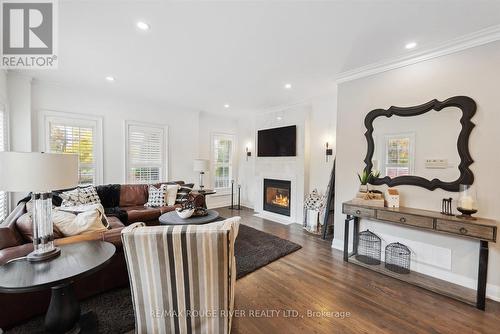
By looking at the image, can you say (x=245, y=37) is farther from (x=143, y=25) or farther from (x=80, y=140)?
(x=80, y=140)

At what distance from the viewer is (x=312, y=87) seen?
384 cm

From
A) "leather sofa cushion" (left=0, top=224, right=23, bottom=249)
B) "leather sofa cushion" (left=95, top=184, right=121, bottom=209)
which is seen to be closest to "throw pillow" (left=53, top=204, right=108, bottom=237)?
"leather sofa cushion" (left=0, top=224, right=23, bottom=249)

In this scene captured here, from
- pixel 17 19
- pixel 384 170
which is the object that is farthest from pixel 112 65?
pixel 384 170

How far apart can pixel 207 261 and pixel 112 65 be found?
3150mm

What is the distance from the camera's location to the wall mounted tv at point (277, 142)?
4820 millimetres

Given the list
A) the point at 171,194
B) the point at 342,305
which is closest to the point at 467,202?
the point at 342,305

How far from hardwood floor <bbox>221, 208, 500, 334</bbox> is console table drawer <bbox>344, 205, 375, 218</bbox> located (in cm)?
69

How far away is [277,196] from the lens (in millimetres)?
5312

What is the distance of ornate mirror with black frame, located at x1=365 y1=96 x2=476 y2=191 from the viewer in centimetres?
235

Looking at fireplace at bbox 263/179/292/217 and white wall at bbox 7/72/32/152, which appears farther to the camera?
fireplace at bbox 263/179/292/217

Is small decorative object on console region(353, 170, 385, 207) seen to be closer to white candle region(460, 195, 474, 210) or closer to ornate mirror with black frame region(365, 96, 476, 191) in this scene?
ornate mirror with black frame region(365, 96, 476, 191)

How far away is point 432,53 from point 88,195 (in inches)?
210

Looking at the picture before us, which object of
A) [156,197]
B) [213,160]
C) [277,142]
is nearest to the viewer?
[156,197]

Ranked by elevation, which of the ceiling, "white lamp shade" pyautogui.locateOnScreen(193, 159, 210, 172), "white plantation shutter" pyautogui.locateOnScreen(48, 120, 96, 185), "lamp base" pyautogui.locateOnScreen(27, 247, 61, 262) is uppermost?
the ceiling
